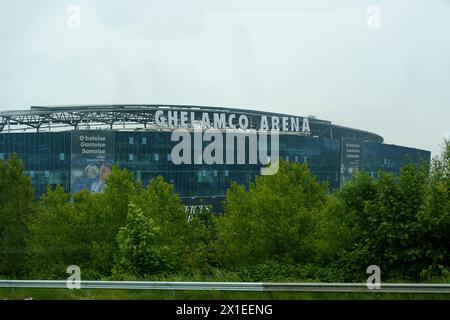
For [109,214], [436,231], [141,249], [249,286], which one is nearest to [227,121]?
[141,249]

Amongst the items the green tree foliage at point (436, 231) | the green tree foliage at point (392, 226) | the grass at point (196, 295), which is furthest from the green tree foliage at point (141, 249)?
the green tree foliage at point (436, 231)

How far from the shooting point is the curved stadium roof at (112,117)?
15.6 ft

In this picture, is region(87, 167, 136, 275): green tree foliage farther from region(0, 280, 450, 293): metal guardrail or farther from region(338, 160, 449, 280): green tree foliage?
region(338, 160, 449, 280): green tree foliage

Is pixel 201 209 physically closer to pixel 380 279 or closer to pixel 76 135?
pixel 76 135

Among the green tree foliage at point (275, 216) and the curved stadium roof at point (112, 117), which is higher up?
the curved stadium roof at point (112, 117)

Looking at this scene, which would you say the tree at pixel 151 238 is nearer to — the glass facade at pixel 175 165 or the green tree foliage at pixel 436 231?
the glass facade at pixel 175 165

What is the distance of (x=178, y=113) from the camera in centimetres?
502

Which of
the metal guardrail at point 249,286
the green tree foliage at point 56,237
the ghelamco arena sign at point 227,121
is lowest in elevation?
the metal guardrail at point 249,286

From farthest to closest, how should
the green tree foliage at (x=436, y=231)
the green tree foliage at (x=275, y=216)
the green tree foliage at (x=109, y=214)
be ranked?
1. the green tree foliage at (x=275, y=216)
2. the green tree foliage at (x=109, y=214)
3. the green tree foliage at (x=436, y=231)

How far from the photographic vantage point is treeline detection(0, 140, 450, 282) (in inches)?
163

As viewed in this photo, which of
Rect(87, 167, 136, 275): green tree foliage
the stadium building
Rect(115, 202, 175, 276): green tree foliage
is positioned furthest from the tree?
the stadium building

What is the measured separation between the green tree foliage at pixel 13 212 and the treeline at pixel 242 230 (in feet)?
0.05
